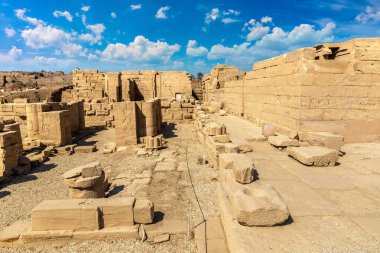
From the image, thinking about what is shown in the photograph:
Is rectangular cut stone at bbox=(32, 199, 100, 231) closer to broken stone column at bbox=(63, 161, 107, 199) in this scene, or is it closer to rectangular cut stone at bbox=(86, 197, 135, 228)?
rectangular cut stone at bbox=(86, 197, 135, 228)

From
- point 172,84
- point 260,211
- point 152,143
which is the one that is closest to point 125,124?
point 152,143

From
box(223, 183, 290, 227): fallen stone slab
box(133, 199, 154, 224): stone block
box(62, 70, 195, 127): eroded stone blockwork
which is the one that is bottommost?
box(133, 199, 154, 224): stone block

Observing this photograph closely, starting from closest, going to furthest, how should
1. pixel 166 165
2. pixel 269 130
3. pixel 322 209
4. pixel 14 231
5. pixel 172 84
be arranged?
pixel 322 209, pixel 14 231, pixel 269 130, pixel 166 165, pixel 172 84

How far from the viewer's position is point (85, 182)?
4938 millimetres

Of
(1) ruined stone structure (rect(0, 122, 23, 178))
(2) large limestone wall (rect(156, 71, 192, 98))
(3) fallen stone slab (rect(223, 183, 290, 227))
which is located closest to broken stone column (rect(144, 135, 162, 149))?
(1) ruined stone structure (rect(0, 122, 23, 178))

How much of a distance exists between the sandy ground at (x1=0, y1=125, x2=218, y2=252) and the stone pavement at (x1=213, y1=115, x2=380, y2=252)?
1.39 meters

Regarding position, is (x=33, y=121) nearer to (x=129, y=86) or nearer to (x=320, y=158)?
(x=320, y=158)

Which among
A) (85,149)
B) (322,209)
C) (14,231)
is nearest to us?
(322,209)

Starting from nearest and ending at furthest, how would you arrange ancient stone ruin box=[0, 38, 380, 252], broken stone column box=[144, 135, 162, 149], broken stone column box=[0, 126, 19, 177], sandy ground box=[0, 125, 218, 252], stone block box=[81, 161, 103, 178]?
ancient stone ruin box=[0, 38, 380, 252]
sandy ground box=[0, 125, 218, 252]
stone block box=[81, 161, 103, 178]
broken stone column box=[0, 126, 19, 177]
broken stone column box=[144, 135, 162, 149]

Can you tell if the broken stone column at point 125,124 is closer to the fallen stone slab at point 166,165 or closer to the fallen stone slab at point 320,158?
the fallen stone slab at point 166,165

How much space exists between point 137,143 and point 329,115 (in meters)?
7.29

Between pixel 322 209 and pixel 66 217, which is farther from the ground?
pixel 322 209

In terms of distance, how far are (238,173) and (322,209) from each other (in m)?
1.22

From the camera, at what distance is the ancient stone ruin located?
284cm
